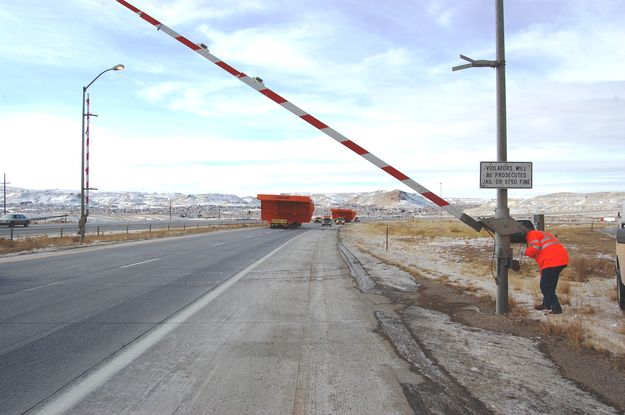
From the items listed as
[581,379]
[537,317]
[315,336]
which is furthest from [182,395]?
[537,317]

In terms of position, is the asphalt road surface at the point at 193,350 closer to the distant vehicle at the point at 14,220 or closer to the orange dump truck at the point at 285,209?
the orange dump truck at the point at 285,209

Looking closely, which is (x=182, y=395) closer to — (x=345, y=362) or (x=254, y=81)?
(x=345, y=362)

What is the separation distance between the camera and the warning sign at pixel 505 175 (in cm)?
691

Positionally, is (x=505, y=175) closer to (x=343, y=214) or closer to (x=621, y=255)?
(x=621, y=255)

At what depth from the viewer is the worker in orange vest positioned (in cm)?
752

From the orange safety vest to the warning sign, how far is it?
120 centimetres

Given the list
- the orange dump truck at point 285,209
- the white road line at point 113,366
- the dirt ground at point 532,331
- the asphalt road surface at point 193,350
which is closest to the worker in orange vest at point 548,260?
the dirt ground at point 532,331

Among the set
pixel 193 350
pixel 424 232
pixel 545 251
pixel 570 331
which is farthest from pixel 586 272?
pixel 424 232

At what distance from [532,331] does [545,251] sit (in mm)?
1704

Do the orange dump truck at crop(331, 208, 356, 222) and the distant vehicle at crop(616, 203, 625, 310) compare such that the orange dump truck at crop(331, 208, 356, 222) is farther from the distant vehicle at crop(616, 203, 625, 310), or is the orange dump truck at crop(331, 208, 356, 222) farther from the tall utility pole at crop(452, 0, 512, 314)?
the tall utility pole at crop(452, 0, 512, 314)

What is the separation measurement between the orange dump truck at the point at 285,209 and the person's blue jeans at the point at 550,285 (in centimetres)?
4304

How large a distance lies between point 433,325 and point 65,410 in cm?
466

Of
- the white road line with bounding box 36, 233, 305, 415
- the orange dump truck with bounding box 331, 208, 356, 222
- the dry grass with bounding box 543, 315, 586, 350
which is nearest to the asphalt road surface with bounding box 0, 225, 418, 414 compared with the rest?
the white road line with bounding box 36, 233, 305, 415

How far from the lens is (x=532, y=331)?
21.0 feet
